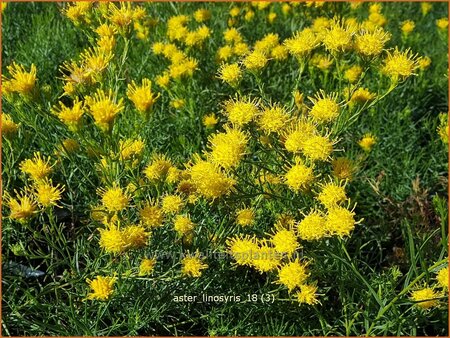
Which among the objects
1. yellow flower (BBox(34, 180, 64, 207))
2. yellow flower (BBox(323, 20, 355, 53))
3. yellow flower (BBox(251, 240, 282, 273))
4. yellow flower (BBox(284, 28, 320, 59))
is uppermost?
yellow flower (BBox(284, 28, 320, 59))

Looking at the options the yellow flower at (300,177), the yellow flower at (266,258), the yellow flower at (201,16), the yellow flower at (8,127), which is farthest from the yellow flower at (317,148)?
the yellow flower at (201,16)

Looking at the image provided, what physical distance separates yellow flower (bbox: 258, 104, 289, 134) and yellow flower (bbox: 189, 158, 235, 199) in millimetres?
201

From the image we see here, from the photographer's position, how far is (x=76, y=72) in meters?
1.73

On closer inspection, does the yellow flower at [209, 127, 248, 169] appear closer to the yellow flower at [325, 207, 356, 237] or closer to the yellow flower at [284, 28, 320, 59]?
the yellow flower at [325, 207, 356, 237]

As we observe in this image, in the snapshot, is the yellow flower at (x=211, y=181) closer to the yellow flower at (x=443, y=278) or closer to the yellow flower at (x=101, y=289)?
the yellow flower at (x=101, y=289)

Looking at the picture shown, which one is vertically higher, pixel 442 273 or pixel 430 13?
pixel 430 13

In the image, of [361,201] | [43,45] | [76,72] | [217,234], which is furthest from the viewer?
[43,45]

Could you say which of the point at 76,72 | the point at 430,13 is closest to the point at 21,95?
the point at 76,72

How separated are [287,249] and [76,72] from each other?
0.86 metres

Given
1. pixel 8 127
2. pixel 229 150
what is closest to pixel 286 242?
pixel 229 150

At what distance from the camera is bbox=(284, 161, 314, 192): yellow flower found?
62.5 inches

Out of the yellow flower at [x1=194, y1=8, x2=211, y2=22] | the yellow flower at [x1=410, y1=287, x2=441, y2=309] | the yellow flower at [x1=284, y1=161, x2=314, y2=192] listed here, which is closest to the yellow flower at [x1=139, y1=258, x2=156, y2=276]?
the yellow flower at [x1=284, y1=161, x2=314, y2=192]

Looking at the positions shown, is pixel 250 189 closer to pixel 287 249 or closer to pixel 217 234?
pixel 217 234

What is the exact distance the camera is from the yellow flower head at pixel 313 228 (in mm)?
1516
